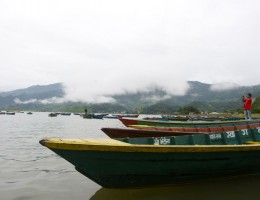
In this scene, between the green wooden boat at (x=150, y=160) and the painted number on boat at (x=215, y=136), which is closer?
the green wooden boat at (x=150, y=160)

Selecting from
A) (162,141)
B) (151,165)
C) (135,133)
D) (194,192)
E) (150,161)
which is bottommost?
(194,192)

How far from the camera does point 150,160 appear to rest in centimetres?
736

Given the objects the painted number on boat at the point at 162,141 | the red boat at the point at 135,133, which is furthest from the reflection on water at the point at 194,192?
the red boat at the point at 135,133

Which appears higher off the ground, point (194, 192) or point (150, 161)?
point (150, 161)

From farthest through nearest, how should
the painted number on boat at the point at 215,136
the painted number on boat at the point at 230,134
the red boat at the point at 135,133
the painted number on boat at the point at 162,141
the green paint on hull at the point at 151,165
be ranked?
the red boat at the point at 135,133, the painted number on boat at the point at 230,134, the painted number on boat at the point at 215,136, the painted number on boat at the point at 162,141, the green paint on hull at the point at 151,165

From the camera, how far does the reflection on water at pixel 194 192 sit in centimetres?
774

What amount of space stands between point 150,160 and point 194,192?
198cm

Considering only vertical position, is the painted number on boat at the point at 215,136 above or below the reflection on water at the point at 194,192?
above

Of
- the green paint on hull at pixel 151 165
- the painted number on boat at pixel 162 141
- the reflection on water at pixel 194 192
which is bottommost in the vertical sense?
the reflection on water at pixel 194 192

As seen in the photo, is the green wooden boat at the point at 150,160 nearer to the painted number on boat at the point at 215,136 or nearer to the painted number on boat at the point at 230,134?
the painted number on boat at the point at 215,136

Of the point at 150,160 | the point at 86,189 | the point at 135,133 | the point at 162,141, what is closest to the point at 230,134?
the point at 162,141

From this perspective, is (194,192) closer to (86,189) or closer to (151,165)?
(151,165)

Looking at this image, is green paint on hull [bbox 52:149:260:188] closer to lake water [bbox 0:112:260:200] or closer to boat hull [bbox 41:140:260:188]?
boat hull [bbox 41:140:260:188]

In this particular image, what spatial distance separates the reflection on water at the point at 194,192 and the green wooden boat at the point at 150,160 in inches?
10.5
